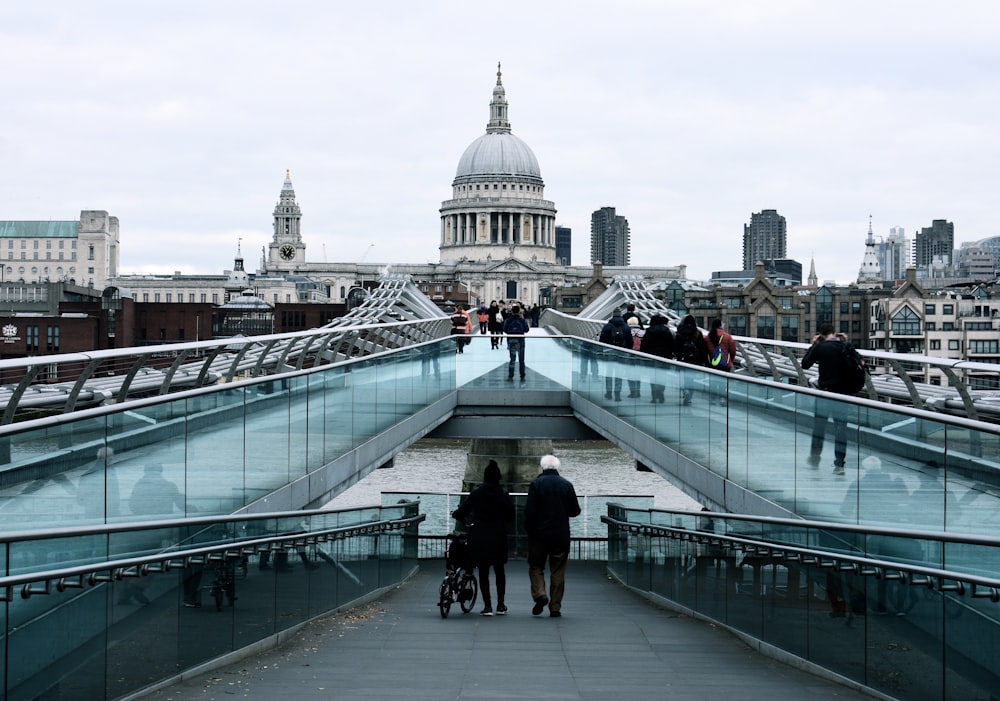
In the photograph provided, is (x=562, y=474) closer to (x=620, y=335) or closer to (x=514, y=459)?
(x=514, y=459)

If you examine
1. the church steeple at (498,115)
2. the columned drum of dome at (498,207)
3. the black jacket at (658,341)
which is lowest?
the black jacket at (658,341)

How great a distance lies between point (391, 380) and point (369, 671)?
8.87m

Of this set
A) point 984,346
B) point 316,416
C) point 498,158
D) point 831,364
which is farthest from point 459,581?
point 498,158

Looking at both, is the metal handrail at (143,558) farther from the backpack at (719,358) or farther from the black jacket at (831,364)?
the backpack at (719,358)

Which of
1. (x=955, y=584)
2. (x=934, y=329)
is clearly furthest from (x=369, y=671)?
(x=934, y=329)

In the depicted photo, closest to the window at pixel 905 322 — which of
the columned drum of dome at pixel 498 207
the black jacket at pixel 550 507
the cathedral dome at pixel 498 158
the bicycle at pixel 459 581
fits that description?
the columned drum of dome at pixel 498 207

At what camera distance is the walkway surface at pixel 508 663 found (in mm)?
7016

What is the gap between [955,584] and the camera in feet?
21.0

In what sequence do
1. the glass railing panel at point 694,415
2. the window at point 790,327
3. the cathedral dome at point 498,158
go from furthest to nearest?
the cathedral dome at point 498,158 < the window at point 790,327 < the glass railing panel at point 694,415

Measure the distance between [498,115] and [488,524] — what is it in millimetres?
180703

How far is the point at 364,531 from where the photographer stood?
11883 mm

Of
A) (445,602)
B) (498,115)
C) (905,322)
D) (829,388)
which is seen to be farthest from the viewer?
(498,115)

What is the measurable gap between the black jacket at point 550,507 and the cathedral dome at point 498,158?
168606mm

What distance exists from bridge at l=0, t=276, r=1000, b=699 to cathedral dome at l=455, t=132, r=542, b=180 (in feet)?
544
